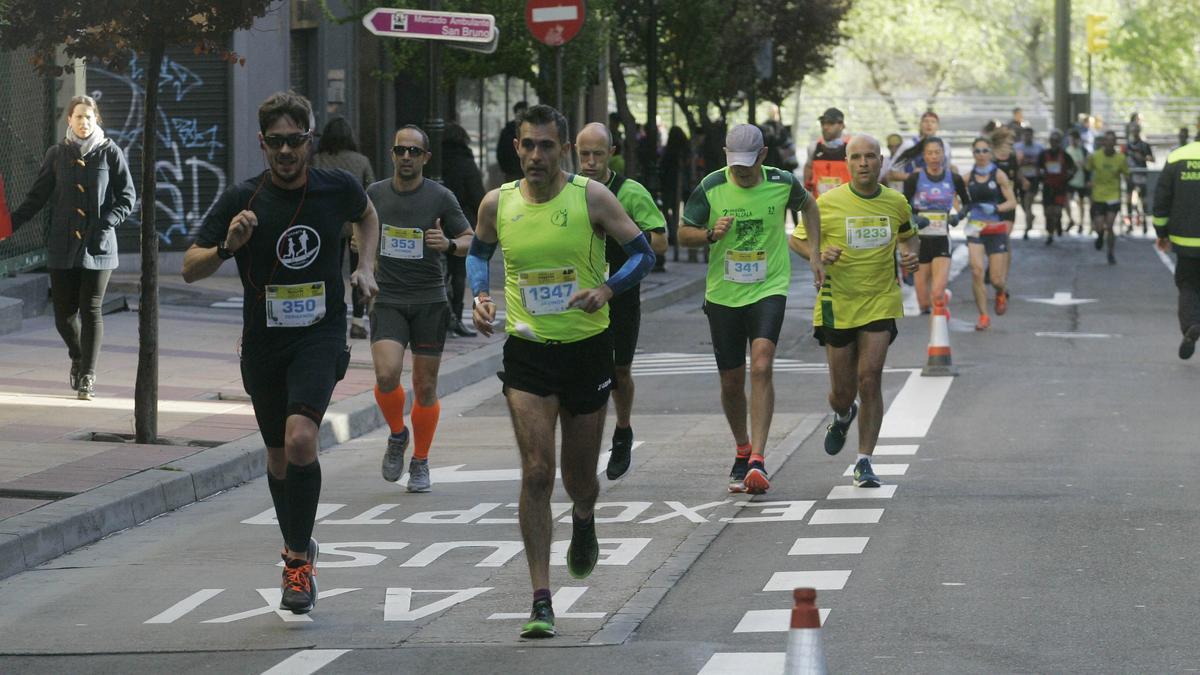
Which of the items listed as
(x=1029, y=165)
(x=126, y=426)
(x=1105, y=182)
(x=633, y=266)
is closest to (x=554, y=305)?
(x=633, y=266)

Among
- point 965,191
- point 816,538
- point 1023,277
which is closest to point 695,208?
point 816,538

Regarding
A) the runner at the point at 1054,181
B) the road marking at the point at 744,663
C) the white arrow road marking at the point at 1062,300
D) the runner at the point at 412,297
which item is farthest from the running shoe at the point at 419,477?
the runner at the point at 1054,181

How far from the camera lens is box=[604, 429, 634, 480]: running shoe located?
10977 mm

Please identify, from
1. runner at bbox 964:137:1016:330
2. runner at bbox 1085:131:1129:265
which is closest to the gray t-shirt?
runner at bbox 964:137:1016:330

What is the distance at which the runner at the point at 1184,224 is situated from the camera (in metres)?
16.0

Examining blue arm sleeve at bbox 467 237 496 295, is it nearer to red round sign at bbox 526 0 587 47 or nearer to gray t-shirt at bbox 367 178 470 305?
gray t-shirt at bbox 367 178 470 305

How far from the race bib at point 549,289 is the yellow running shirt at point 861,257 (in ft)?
11.8

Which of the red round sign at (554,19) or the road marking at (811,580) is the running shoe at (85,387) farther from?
the road marking at (811,580)

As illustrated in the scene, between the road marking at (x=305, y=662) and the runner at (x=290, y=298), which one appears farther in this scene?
the runner at (x=290, y=298)

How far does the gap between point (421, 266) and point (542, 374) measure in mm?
3465

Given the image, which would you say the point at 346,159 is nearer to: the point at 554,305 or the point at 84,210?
the point at 84,210

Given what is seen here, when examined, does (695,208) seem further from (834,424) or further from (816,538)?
(816,538)

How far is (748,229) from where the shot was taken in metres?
10.7

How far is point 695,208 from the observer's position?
35.4ft
